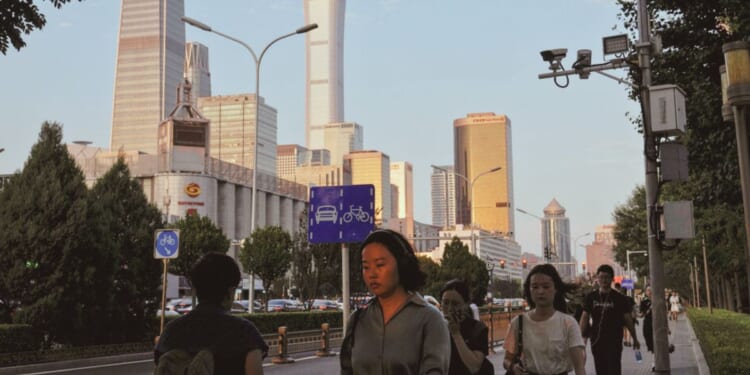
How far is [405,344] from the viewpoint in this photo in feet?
9.95

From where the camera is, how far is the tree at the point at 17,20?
1067cm

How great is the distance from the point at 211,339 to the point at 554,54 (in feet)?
37.7

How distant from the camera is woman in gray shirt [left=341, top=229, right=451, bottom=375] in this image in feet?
9.93

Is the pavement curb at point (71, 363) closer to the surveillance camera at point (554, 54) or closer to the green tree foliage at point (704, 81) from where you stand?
the surveillance camera at point (554, 54)

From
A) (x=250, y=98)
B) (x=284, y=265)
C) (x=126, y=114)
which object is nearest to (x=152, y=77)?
(x=126, y=114)

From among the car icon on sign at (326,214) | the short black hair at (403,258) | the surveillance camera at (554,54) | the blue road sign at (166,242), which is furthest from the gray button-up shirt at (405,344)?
the blue road sign at (166,242)

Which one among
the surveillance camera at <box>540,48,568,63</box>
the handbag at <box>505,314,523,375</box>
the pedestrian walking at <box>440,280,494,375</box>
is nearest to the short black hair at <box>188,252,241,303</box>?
the pedestrian walking at <box>440,280,494,375</box>

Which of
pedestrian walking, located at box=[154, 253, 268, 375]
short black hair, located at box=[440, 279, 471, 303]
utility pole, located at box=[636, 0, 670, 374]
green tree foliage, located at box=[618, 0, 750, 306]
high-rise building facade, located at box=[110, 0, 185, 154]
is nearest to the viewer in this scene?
pedestrian walking, located at box=[154, 253, 268, 375]

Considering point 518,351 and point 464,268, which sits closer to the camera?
point 518,351

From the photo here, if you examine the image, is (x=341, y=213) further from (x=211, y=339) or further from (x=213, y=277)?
(x=211, y=339)

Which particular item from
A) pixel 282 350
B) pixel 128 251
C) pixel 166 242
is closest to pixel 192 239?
pixel 128 251

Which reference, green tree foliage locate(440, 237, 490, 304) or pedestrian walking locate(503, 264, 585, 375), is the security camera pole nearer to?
pedestrian walking locate(503, 264, 585, 375)

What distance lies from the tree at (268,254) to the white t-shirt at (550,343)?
1803 inches

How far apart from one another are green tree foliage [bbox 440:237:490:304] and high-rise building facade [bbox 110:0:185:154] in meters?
148
